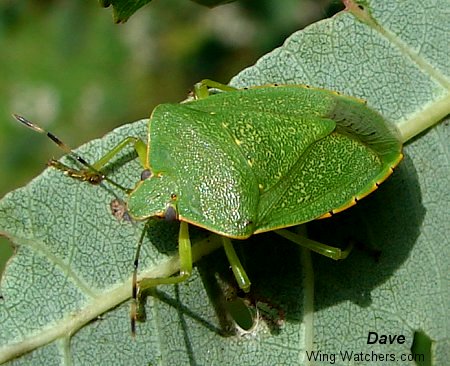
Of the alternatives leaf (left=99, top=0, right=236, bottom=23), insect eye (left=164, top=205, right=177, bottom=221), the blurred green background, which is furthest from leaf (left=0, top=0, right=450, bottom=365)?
the blurred green background

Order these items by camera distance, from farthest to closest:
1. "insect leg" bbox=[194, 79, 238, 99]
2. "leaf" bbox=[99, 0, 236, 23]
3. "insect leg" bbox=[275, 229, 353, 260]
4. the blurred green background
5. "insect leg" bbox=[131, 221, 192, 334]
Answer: the blurred green background
"insect leg" bbox=[194, 79, 238, 99]
"insect leg" bbox=[275, 229, 353, 260]
"insect leg" bbox=[131, 221, 192, 334]
"leaf" bbox=[99, 0, 236, 23]

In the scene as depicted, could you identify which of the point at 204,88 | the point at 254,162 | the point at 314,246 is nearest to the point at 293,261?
the point at 314,246

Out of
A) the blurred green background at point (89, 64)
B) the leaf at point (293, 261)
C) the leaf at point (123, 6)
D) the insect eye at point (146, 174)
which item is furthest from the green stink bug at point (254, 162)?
the blurred green background at point (89, 64)

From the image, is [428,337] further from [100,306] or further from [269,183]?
[100,306]

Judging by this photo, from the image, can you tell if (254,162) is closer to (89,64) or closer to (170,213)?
(170,213)

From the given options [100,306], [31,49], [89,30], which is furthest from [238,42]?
[100,306]

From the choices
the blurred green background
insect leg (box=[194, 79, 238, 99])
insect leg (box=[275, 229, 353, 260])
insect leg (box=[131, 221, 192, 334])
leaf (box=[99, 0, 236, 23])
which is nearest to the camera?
leaf (box=[99, 0, 236, 23])

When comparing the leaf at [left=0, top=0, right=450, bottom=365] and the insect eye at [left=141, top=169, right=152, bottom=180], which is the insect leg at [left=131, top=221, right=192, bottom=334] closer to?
the leaf at [left=0, top=0, right=450, bottom=365]

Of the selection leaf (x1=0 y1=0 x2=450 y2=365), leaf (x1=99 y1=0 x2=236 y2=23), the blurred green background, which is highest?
leaf (x1=99 y1=0 x2=236 y2=23)
